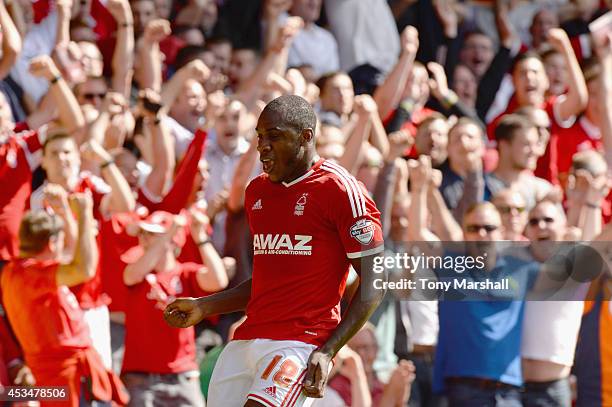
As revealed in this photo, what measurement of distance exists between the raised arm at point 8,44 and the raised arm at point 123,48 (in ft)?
2.67

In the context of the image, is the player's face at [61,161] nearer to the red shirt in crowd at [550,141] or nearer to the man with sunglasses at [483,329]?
the man with sunglasses at [483,329]

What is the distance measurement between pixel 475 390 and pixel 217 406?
115 inches

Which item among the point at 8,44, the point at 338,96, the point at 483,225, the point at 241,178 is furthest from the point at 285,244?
the point at 338,96

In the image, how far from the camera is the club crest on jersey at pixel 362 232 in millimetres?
5246

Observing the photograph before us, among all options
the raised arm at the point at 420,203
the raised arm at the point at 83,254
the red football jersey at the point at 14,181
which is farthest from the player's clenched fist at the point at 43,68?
the raised arm at the point at 420,203

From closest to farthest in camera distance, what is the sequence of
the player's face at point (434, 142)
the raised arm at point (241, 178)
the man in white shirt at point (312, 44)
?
the raised arm at point (241, 178) → the player's face at point (434, 142) → the man in white shirt at point (312, 44)

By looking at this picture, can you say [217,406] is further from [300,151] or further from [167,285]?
[167,285]

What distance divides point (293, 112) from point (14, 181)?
Result: 3374 mm

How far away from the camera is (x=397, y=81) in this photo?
1038 centimetres

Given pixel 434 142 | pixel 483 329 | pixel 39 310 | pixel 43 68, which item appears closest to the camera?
pixel 39 310

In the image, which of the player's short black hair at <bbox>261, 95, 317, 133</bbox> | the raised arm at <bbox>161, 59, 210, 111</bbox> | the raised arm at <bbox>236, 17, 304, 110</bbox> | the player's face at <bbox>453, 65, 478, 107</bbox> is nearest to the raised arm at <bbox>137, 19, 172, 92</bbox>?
the raised arm at <bbox>161, 59, 210, 111</bbox>

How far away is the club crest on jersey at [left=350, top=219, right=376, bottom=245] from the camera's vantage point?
5246mm

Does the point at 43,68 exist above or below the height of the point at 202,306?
above

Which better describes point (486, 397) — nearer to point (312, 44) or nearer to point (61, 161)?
point (61, 161)
